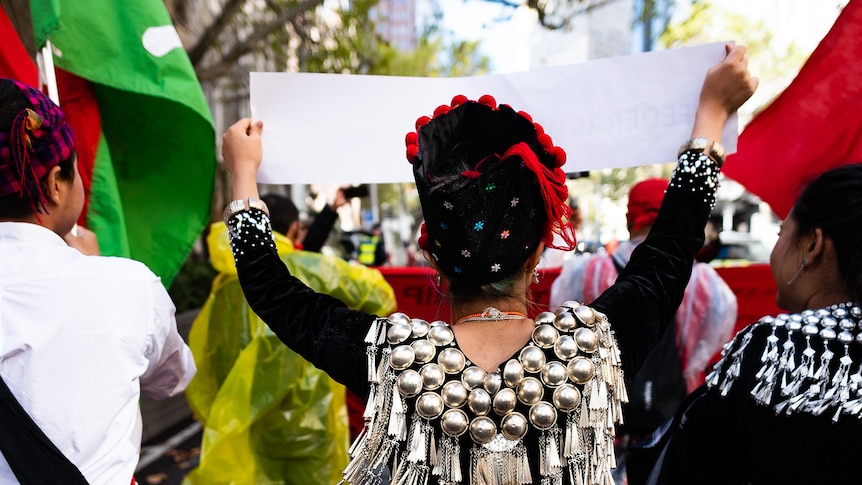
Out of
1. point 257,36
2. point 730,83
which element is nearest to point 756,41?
point 257,36

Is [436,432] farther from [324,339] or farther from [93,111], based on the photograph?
[93,111]

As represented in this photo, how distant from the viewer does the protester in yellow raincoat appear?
314cm

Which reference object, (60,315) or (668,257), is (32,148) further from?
(668,257)

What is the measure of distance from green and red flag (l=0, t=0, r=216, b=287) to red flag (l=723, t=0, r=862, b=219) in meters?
1.80

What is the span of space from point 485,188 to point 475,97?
665 mm

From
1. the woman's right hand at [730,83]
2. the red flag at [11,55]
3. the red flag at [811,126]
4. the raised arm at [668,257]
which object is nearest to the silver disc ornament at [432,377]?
the raised arm at [668,257]

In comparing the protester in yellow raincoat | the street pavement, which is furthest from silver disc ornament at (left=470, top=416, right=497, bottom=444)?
the street pavement

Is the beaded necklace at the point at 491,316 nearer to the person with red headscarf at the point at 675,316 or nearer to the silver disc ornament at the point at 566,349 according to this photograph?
the silver disc ornament at the point at 566,349

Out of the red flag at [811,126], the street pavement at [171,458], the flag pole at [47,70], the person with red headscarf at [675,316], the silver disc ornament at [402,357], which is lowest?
the street pavement at [171,458]

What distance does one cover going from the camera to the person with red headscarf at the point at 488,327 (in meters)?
1.26

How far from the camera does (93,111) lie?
7.68 feet

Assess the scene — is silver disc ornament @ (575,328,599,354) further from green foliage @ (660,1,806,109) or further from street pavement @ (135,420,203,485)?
green foliage @ (660,1,806,109)

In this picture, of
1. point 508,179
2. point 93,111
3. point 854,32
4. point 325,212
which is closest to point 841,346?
point 508,179

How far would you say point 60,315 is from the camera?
140 cm
